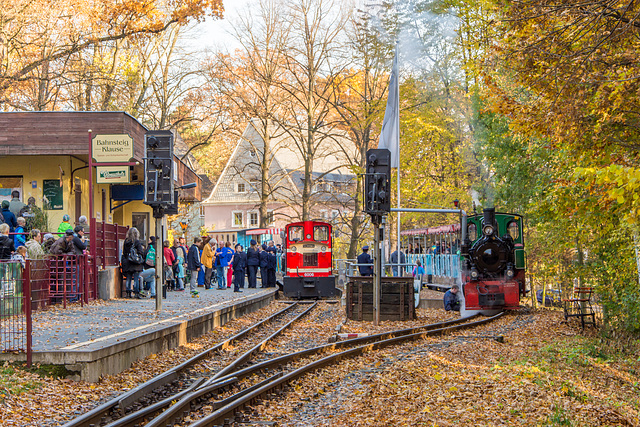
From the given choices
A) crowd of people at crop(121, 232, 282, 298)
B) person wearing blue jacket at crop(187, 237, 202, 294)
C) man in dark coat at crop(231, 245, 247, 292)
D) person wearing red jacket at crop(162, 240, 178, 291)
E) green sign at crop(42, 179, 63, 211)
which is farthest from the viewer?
man in dark coat at crop(231, 245, 247, 292)

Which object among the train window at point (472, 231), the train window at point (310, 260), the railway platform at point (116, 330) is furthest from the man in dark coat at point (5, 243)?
the train window at point (310, 260)

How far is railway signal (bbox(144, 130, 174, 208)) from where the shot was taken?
1511 cm

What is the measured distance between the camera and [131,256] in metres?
19.1

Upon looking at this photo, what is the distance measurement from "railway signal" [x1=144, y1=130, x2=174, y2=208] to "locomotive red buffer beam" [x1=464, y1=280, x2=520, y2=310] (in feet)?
30.2

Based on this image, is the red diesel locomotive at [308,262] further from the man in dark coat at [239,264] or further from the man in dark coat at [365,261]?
the man in dark coat at [365,261]

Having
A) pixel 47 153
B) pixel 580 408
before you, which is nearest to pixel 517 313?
pixel 580 408

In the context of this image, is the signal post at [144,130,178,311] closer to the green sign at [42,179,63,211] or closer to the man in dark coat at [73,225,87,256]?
the man in dark coat at [73,225,87,256]

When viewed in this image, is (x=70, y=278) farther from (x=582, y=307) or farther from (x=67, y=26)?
(x=582, y=307)

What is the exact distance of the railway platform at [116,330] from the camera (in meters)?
9.23

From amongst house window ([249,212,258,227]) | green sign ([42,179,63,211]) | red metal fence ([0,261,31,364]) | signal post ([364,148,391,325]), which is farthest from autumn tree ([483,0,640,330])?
house window ([249,212,258,227])

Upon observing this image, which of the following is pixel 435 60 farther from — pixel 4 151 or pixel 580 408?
pixel 580 408

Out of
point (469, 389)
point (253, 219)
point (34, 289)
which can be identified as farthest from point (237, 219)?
point (469, 389)

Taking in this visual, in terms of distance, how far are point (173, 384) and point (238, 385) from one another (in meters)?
0.91

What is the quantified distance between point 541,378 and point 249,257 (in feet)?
56.4
